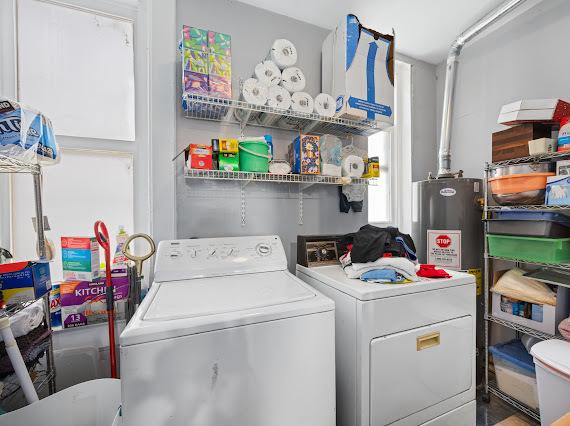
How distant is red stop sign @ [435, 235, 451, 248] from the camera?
78.7 inches

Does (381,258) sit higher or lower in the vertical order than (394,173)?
lower

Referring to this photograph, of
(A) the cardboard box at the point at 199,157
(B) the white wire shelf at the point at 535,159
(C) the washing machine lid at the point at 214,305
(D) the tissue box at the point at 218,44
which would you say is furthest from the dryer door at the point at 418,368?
(D) the tissue box at the point at 218,44

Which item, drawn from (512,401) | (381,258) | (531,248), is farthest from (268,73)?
(512,401)

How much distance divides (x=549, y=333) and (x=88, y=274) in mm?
2654

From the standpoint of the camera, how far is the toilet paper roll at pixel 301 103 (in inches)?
62.2

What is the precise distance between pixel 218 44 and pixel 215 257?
1232 millimetres

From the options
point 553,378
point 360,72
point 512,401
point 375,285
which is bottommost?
point 512,401

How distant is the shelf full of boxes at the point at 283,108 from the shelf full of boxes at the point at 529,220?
2.61 ft

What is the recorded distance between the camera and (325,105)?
167 cm

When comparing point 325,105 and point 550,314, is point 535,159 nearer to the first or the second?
point 550,314

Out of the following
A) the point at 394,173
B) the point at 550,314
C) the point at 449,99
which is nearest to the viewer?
the point at 550,314

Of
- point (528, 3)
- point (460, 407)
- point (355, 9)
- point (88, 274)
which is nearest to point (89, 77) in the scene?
point (88, 274)

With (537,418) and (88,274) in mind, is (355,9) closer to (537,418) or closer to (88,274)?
(88,274)

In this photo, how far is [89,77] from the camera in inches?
62.5
